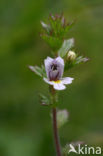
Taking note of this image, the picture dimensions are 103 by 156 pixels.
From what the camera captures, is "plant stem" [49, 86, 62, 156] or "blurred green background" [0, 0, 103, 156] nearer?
"plant stem" [49, 86, 62, 156]

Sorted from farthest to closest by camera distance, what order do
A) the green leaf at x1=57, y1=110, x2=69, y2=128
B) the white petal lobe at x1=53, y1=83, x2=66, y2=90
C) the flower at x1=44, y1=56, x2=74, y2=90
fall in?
the green leaf at x1=57, y1=110, x2=69, y2=128 → the flower at x1=44, y1=56, x2=74, y2=90 → the white petal lobe at x1=53, y1=83, x2=66, y2=90

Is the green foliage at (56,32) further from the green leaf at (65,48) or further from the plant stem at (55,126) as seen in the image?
the plant stem at (55,126)

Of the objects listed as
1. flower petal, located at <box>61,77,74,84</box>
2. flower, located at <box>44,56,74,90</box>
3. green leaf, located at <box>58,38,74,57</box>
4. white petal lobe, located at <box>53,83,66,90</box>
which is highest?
green leaf, located at <box>58,38,74,57</box>

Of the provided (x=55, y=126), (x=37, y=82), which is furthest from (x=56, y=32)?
(x=37, y=82)

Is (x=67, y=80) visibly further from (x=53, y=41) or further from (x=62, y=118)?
(x=62, y=118)

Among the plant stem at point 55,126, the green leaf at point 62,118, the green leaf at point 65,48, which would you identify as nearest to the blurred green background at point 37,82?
the green leaf at point 62,118

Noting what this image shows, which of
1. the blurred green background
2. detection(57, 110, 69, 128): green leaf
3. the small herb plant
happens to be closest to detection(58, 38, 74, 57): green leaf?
the small herb plant

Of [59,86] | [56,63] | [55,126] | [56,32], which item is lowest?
[55,126]

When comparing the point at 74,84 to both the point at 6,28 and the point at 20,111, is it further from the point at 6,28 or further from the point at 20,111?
the point at 6,28

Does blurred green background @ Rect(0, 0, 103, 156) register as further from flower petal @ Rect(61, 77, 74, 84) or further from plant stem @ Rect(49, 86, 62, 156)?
flower petal @ Rect(61, 77, 74, 84)
